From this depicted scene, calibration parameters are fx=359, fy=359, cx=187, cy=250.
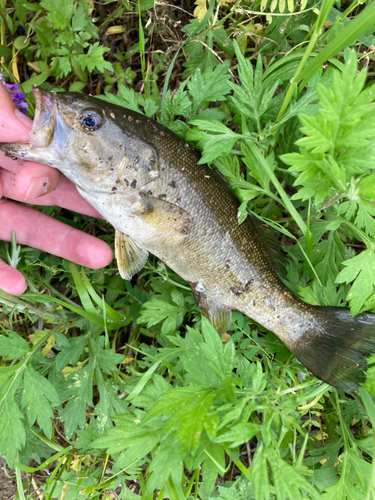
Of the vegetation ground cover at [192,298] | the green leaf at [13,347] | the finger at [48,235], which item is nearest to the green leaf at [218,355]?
the vegetation ground cover at [192,298]

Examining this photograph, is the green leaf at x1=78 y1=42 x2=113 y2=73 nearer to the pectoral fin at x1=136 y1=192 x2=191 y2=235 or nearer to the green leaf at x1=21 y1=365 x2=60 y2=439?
the pectoral fin at x1=136 y1=192 x2=191 y2=235

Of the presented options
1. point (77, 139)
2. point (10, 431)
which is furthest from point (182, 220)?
point (10, 431)

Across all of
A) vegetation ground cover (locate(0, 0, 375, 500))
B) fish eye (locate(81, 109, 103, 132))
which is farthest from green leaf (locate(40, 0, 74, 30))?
fish eye (locate(81, 109, 103, 132))

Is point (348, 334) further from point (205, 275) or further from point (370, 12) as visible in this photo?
point (370, 12)

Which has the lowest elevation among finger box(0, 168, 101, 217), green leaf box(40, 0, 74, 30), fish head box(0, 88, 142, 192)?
finger box(0, 168, 101, 217)

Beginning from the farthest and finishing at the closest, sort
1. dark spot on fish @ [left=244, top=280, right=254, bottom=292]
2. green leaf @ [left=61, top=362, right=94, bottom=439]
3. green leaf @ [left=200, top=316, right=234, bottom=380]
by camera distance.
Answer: dark spot on fish @ [left=244, top=280, right=254, bottom=292], green leaf @ [left=61, top=362, right=94, bottom=439], green leaf @ [left=200, top=316, right=234, bottom=380]

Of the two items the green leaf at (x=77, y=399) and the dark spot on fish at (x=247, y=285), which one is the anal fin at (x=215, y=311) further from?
the green leaf at (x=77, y=399)

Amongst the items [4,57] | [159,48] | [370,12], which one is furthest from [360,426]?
[4,57]

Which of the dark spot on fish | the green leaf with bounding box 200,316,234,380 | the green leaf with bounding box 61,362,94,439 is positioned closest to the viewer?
the green leaf with bounding box 200,316,234,380
